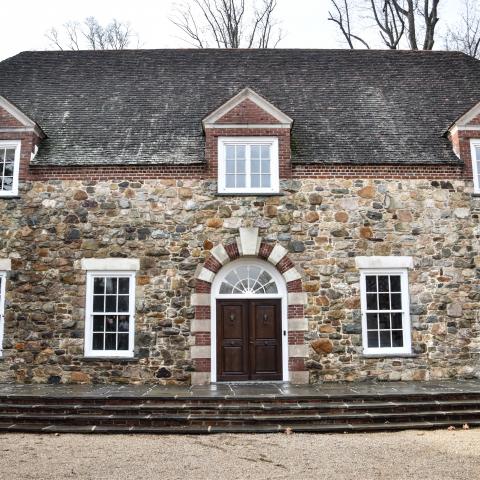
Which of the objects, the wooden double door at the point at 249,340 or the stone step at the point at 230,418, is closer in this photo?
the stone step at the point at 230,418

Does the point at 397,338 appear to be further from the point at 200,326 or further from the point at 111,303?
the point at 111,303

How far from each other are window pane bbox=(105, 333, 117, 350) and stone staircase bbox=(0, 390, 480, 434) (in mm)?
2368

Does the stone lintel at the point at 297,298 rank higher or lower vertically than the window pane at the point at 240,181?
lower

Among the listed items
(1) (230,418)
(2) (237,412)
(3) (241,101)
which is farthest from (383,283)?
(3) (241,101)

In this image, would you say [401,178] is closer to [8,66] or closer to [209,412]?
[209,412]

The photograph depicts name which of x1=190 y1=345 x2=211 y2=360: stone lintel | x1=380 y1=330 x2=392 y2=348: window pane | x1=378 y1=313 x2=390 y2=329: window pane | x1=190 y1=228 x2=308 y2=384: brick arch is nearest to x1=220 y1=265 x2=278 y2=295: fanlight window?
x1=190 y1=228 x2=308 y2=384: brick arch

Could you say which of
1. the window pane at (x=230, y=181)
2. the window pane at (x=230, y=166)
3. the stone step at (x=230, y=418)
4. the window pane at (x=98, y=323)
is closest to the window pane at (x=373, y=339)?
the stone step at (x=230, y=418)

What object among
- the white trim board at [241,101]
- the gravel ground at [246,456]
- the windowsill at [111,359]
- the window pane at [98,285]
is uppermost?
the white trim board at [241,101]

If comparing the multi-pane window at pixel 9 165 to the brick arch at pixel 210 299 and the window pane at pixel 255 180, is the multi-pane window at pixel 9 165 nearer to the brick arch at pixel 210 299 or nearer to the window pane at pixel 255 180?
the brick arch at pixel 210 299

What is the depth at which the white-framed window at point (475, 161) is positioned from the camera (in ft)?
44.7

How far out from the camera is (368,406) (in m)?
10.1

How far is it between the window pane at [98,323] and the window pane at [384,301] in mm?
6764

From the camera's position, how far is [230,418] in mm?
9859

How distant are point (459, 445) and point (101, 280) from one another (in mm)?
8596
